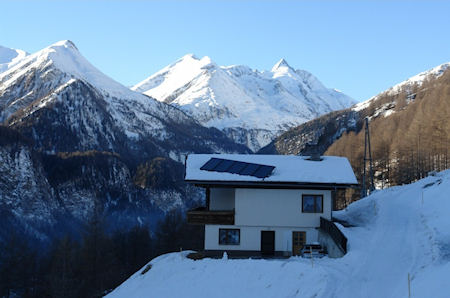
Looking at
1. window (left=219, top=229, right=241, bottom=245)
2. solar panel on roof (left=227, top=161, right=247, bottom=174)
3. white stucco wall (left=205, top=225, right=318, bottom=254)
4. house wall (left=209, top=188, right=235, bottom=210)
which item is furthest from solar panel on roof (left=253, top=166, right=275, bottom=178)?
window (left=219, top=229, right=241, bottom=245)

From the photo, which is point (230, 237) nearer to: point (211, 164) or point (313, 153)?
point (211, 164)

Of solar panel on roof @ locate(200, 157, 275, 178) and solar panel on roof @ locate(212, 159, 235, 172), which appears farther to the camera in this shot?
solar panel on roof @ locate(212, 159, 235, 172)

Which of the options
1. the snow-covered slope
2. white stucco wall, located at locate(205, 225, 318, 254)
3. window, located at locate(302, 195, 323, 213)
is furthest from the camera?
window, located at locate(302, 195, 323, 213)

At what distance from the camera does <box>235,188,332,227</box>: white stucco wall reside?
114 ft

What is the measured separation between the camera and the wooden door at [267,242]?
34781mm

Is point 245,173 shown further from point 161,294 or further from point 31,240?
point 31,240

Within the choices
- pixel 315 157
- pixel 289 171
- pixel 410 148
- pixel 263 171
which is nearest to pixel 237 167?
pixel 263 171

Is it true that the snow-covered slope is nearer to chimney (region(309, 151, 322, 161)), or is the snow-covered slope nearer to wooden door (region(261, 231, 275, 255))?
chimney (region(309, 151, 322, 161))

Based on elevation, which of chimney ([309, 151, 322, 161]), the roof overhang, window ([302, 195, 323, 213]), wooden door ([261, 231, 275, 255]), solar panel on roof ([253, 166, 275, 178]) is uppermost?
chimney ([309, 151, 322, 161])

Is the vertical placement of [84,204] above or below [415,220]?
below

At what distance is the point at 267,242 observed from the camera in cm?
3494

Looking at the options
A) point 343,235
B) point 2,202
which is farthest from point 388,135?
point 2,202

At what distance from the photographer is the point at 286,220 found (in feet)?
114

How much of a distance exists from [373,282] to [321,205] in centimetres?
1449
